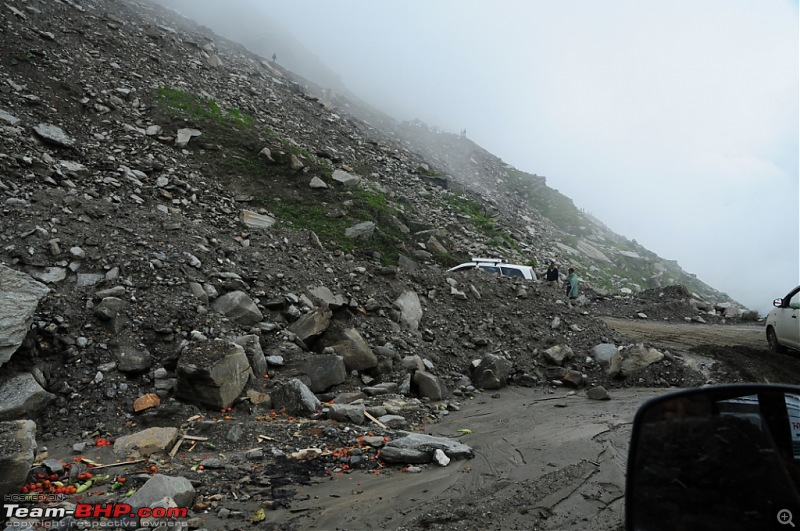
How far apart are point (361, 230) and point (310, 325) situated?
6404 mm

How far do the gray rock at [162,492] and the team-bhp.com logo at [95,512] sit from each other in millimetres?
61

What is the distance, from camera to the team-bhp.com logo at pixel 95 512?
3551 mm

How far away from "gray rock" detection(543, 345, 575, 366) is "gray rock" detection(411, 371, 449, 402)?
9.29ft

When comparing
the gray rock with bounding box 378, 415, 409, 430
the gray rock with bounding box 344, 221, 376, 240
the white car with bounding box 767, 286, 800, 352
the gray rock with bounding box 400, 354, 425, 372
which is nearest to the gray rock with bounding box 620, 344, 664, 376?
the white car with bounding box 767, 286, 800, 352

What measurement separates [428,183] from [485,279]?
40.8 feet

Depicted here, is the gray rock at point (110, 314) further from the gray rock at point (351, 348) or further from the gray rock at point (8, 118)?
the gray rock at point (8, 118)

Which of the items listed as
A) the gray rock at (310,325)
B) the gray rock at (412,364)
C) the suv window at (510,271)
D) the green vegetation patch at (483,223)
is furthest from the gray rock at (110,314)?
the green vegetation patch at (483,223)

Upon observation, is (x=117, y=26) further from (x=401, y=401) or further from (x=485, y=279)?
(x=401, y=401)

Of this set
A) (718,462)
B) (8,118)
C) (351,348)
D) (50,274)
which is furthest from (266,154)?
(718,462)

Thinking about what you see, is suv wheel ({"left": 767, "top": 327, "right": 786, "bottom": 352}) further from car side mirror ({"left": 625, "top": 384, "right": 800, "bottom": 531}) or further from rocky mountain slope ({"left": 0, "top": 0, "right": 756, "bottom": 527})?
car side mirror ({"left": 625, "top": 384, "right": 800, "bottom": 531})

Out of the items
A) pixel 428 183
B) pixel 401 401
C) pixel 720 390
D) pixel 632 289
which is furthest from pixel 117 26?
pixel 632 289

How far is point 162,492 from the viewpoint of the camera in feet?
12.1

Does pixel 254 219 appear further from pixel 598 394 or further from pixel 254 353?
pixel 598 394

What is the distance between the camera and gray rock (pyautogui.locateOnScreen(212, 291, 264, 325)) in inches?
309
